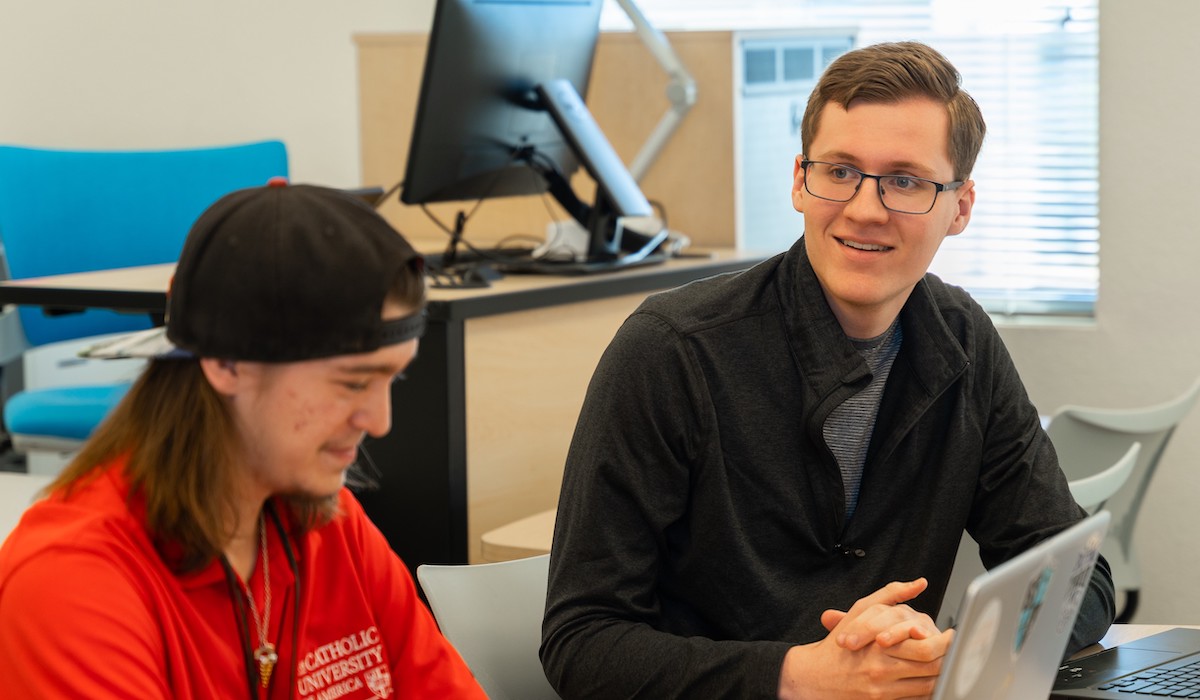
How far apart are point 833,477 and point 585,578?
272 millimetres

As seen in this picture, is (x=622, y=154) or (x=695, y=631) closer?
(x=695, y=631)

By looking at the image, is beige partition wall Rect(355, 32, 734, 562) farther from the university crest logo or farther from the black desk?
the university crest logo

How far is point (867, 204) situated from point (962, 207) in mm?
162

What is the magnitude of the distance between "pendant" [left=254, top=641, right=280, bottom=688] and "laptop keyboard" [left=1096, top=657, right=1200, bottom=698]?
0.71 metres

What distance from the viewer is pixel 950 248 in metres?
3.21

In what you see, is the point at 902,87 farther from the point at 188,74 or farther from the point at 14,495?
the point at 188,74

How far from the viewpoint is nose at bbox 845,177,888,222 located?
4.36 feet

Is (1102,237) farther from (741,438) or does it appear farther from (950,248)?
(741,438)

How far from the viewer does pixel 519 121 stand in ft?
8.28

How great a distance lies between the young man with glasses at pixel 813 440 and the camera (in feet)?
4.09

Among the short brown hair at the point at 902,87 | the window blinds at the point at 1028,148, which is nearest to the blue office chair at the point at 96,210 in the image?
the window blinds at the point at 1028,148

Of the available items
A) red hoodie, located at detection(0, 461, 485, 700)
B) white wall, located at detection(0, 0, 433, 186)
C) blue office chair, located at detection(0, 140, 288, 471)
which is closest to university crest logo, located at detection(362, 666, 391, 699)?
red hoodie, located at detection(0, 461, 485, 700)

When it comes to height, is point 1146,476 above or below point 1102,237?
below

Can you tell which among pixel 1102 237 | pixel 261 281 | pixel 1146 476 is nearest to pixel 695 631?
pixel 261 281
